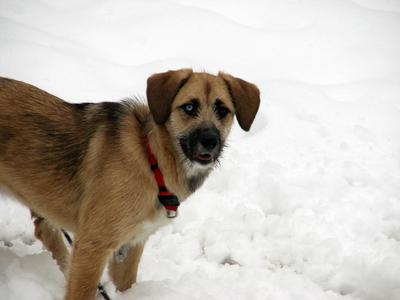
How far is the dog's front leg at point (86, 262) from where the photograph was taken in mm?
2895

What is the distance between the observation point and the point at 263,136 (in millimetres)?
5840

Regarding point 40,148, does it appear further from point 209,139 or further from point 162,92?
point 209,139

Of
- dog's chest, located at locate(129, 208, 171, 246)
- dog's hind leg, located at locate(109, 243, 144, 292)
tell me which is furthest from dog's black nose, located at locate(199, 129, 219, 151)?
dog's hind leg, located at locate(109, 243, 144, 292)

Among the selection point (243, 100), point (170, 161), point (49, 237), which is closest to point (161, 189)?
point (170, 161)

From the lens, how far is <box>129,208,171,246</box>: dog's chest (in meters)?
2.97

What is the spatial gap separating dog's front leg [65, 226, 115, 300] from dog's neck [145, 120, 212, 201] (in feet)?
1.99

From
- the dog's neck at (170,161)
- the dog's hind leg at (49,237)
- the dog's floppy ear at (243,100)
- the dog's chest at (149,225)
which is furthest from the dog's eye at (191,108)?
the dog's hind leg at (49,237)

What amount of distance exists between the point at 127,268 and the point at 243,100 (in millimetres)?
1705

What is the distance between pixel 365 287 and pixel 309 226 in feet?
2.61

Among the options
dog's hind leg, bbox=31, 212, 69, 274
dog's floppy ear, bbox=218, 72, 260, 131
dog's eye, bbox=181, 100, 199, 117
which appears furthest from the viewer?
dog's hind leg, bbox=31, 212, 69, 274

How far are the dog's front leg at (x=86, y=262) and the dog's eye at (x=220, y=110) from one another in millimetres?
1211

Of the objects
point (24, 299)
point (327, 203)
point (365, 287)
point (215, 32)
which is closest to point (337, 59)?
point (215, 32)

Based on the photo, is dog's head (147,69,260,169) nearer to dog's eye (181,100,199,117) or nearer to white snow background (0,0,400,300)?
dog's eye (181,100,199,117)

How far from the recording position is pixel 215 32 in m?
8.35
